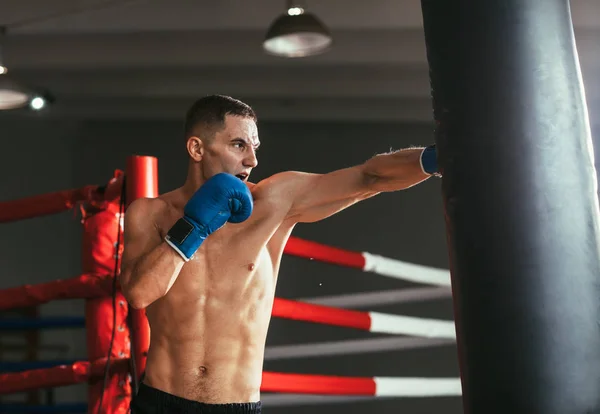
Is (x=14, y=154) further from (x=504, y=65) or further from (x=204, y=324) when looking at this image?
(x=504, y=65)

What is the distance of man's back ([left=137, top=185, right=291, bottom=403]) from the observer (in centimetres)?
205

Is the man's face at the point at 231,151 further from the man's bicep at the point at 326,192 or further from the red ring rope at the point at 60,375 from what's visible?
the red ring rope at the point at 60,375

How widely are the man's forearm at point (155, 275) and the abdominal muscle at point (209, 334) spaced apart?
14cm

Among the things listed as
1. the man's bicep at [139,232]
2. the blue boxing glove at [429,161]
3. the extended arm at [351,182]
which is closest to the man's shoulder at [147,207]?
the man's bicep at [139,232]

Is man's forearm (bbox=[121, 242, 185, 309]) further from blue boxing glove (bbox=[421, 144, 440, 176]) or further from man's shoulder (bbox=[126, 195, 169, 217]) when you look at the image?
blue boxing glove (bbox=[421, 144, 440, 176])

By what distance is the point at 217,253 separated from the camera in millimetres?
2141

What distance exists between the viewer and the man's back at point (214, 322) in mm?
2051

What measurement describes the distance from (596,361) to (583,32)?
237 inches

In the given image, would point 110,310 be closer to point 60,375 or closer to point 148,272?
point 60,375

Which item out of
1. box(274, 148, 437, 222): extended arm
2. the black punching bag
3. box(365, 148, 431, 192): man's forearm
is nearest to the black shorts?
box(274, 148, 437, 222): extended arm

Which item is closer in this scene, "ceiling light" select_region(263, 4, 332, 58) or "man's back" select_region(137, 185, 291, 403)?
"man's back" select_region(137, 185, 291, 403)

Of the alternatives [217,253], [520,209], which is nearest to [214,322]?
[217,253]

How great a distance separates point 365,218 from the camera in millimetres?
7723

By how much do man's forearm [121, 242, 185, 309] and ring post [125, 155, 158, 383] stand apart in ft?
1.72
